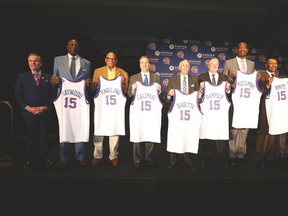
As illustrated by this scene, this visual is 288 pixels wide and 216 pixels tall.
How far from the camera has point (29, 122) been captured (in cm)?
298

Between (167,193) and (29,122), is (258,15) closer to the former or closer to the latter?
(167,193)

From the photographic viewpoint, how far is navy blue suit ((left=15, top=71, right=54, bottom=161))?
2986 mm

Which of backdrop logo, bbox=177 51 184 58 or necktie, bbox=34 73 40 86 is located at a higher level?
backdrop logo, bbox=177 51 184 58

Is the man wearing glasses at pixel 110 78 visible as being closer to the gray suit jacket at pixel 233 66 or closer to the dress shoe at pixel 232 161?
the gray suit jacket at pixel 233 66

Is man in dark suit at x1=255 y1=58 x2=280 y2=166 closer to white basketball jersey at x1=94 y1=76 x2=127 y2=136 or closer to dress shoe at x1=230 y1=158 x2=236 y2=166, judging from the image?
dress shoe at x1=230 y1=158 x2=236 y2=166

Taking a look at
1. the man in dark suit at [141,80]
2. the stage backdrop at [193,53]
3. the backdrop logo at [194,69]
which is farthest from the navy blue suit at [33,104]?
the backdrop logo at [194,69]

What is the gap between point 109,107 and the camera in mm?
3094

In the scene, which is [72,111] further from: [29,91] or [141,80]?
[141,80]

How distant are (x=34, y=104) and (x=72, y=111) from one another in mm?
499

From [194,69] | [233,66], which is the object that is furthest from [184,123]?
[194,69]

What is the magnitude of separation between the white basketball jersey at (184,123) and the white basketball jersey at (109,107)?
704 millimetres

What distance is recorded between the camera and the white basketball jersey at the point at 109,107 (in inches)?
120

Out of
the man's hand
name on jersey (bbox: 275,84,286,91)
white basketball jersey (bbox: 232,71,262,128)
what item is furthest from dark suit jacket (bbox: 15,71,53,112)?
name on jersey (bbox: 275,84,286,91)

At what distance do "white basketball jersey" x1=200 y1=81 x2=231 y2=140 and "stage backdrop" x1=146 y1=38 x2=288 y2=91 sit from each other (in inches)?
140
